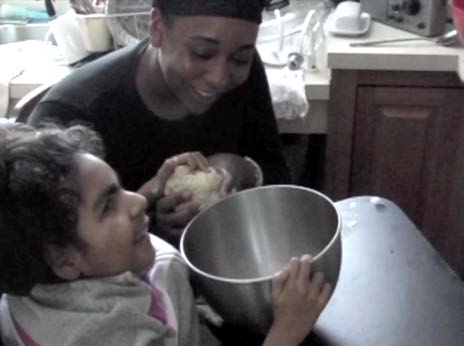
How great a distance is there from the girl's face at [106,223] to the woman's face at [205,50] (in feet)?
0.87

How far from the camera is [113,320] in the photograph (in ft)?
2.29

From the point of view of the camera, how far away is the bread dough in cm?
88

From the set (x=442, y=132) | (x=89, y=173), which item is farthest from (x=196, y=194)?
(x=442, y=132)

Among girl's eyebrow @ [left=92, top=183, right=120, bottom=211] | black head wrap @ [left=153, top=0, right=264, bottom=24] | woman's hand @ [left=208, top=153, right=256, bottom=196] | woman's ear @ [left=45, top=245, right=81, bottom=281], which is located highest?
black head wrap @ [left=153, top=0, right=264, bottom=24]

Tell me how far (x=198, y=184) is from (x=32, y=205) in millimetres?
276

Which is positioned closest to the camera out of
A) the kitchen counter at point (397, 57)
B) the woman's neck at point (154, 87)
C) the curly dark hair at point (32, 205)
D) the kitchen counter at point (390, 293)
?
the curly dark hair at point (32, 205)

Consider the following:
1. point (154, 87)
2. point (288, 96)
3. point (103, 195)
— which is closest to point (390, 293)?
point (103, 195)

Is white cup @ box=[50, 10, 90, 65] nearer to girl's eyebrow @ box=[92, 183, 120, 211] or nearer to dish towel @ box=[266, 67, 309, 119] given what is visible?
dish towel @ box=[266, 67, 309, 119]

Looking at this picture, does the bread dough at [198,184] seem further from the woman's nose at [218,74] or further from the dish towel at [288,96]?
the dish towel at [288,96]

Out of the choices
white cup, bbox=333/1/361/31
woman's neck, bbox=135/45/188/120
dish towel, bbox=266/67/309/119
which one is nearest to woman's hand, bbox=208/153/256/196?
woman's neck, bbox=135/45/188/120

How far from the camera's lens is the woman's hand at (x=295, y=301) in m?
0.69

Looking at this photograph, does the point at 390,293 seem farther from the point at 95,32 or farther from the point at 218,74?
the point at 95,32

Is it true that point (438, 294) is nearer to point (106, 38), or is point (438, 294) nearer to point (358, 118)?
point (358, 118)

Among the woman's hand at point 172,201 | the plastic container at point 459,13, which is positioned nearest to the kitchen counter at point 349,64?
the plastic container at point 459,13
